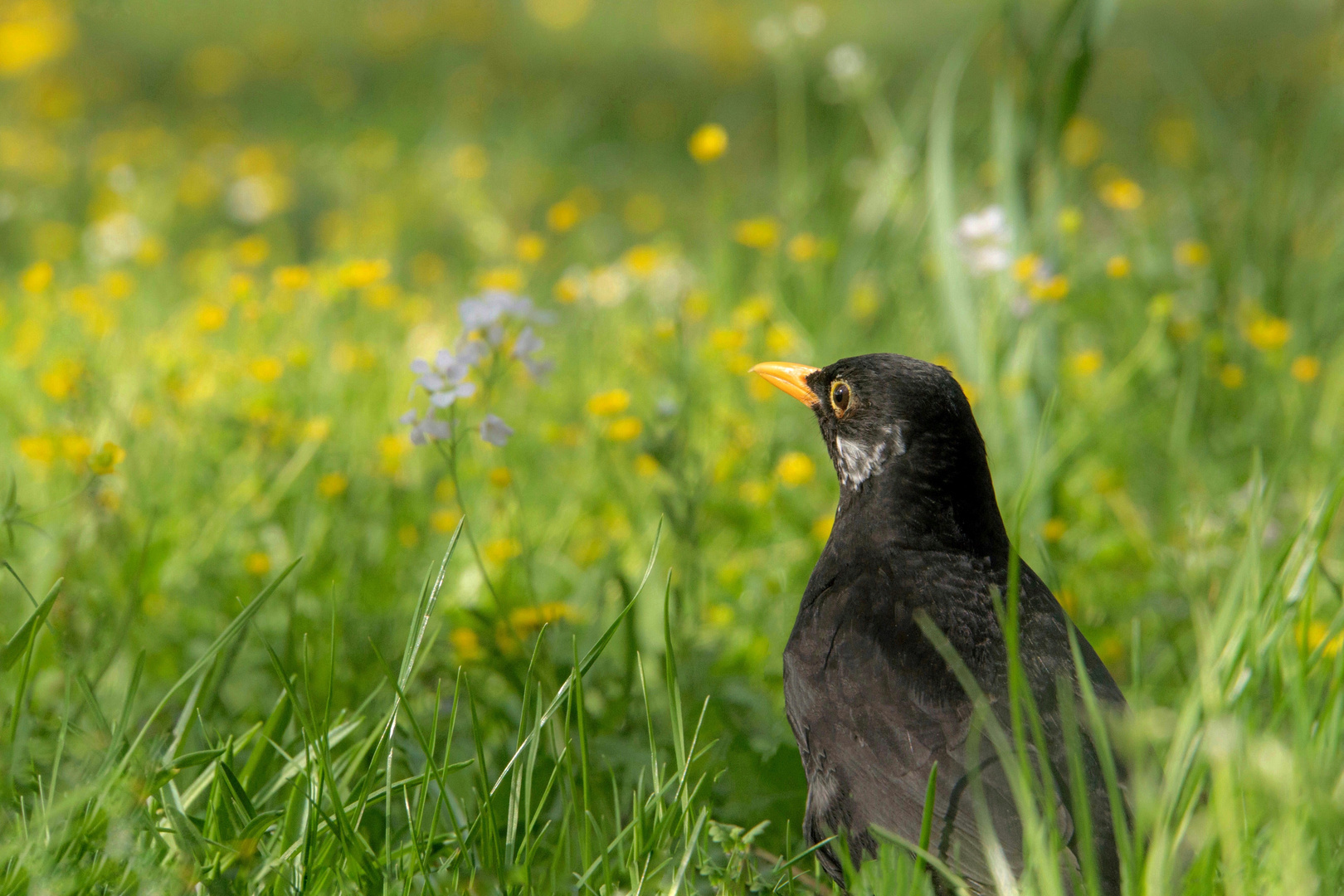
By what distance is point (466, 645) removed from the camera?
2373 millimetres

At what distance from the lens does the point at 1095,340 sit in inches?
167

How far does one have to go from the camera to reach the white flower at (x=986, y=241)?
2877 mm

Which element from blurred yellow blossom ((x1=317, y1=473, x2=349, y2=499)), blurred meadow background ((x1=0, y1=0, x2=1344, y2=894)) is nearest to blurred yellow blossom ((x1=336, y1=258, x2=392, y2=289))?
blurred meadow background ((x1=0, y1=0, x2=1344, y2=894))

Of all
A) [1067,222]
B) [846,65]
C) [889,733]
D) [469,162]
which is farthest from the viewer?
[469,162]

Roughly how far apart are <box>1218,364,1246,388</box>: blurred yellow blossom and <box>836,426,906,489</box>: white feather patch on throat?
1.54 m

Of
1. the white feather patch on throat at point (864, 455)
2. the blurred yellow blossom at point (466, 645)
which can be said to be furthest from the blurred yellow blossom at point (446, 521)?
the white feather patch on throat at point (864, 455)

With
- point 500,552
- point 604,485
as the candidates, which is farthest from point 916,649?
point 604,485

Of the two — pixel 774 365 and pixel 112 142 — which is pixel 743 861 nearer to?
pixel 774 365

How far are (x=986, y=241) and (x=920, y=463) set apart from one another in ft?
3.68

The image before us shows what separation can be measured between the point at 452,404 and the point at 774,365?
29.8 inches

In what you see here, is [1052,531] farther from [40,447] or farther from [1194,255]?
[40,447]

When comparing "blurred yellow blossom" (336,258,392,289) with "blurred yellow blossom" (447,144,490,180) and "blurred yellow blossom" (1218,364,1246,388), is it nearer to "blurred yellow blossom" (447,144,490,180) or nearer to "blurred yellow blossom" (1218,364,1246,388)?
"blurred yellow blossom" (447,144,490,180)

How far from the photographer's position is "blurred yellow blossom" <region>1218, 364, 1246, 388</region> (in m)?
3.25

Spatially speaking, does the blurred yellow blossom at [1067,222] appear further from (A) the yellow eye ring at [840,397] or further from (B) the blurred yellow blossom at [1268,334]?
(A) the yellow eye ring at [840,397]
